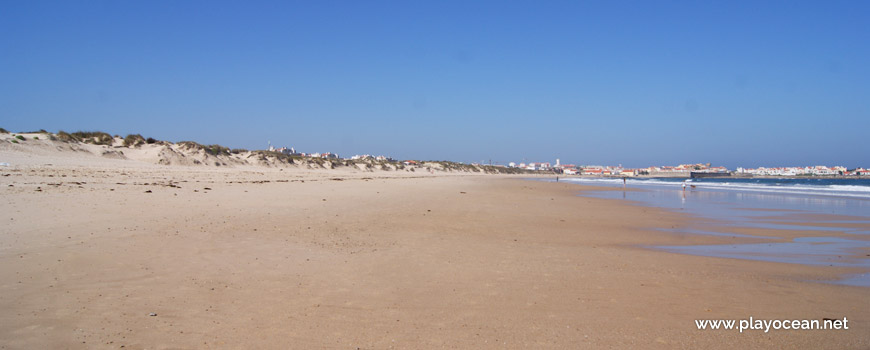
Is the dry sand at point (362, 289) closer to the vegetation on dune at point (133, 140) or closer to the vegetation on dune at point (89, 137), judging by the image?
the vegetation on dune at point (89, 137)

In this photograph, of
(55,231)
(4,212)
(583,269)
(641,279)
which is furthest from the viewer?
(4,212)

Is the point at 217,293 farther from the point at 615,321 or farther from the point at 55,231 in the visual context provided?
the point at 55,231

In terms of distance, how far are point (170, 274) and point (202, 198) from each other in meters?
7.87

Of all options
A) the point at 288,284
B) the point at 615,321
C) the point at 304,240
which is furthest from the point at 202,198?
the point at 615,321

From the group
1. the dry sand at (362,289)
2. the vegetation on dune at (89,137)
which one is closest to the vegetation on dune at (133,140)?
the vegetation on dune at (89,137)

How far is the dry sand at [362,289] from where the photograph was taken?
11.2 ft

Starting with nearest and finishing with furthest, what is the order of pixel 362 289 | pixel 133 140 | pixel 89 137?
1. pixel 362 289
2. pixel 89 137
3. pixel 133 140

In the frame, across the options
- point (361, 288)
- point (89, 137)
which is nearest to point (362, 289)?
point (361, 288)

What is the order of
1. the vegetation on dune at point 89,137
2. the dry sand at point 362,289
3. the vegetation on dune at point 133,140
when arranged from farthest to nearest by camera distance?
the vegetation on dune at point 133,140 < the vegetation on dune at point 89,137 < the dry sand at point 362,289

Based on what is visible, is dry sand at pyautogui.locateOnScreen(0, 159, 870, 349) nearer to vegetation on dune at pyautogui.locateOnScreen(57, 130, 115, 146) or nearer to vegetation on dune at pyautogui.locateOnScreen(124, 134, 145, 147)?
vegetation on dune at pyautogui.locateOnScreen(57, 130, 115, 146)

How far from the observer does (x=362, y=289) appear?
4.66m

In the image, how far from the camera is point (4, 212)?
7836 mm

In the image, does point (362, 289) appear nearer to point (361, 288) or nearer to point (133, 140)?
point (361, 288)

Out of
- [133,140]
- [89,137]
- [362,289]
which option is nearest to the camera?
[362,289]
